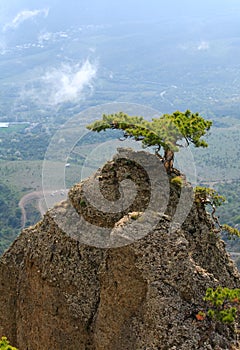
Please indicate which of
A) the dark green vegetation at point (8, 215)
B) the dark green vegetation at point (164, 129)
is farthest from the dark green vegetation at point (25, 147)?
the dark green vegetation at point (164, 129)

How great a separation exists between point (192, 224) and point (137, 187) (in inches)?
91.7

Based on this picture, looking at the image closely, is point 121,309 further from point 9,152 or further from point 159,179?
point 9,152

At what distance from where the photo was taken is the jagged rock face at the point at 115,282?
623 inches

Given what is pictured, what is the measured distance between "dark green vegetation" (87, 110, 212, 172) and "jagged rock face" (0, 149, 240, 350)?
1.12 m

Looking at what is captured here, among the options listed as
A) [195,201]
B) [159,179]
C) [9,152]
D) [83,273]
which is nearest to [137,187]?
[159,179]

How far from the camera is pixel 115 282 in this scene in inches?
660

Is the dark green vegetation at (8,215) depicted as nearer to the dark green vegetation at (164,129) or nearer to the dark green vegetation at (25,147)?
the dark green vegetation at (25,147)

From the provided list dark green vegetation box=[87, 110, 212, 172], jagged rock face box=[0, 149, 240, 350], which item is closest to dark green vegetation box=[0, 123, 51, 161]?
dark green vegetation box=[87, 110, 212, 172]

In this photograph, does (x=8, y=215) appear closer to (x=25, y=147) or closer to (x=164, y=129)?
(x=25, y=147)

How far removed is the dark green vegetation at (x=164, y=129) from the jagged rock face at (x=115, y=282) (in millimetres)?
1120

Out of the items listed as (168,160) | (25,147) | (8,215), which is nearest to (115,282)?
(168,160)

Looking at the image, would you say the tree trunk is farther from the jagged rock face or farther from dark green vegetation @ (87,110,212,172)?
the jagged rock face

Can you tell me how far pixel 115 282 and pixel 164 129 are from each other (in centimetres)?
598

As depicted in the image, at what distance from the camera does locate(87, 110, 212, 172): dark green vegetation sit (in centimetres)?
1955
